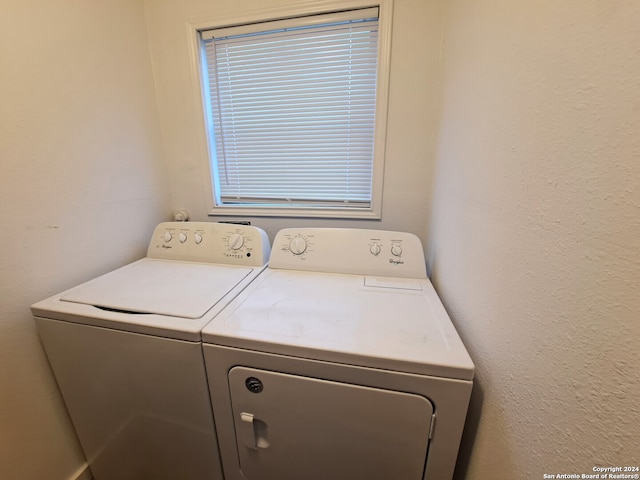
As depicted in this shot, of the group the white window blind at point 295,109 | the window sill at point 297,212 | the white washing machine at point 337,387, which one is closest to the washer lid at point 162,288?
the white washing machine at point 337,387

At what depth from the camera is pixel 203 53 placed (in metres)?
1.41

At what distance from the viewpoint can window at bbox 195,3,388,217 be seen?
50.5 inches

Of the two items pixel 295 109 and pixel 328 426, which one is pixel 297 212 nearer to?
pixel 295 109

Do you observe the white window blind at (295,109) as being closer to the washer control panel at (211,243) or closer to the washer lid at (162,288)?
the washer control panel at (211,243)

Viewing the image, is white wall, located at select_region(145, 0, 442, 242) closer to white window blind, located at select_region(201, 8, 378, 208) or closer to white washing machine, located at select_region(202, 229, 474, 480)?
white window blind, located at select_region(201, 8, 378, 208)

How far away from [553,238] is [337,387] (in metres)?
0.57

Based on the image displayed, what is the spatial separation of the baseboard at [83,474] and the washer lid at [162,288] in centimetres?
83

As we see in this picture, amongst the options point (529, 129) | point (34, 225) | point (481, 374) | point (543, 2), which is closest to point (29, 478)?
point (34, 225)

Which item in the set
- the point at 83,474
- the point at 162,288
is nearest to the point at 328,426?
the point at 162,288

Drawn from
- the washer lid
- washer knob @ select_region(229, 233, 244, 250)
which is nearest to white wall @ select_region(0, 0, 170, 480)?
the washer lid

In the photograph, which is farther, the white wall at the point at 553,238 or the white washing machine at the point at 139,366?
the white washing machine at the point at 139,366

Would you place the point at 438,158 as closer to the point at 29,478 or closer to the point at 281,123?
the point at 281,123

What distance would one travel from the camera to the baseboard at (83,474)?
1.12 meters

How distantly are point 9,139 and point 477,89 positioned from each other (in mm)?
1480
